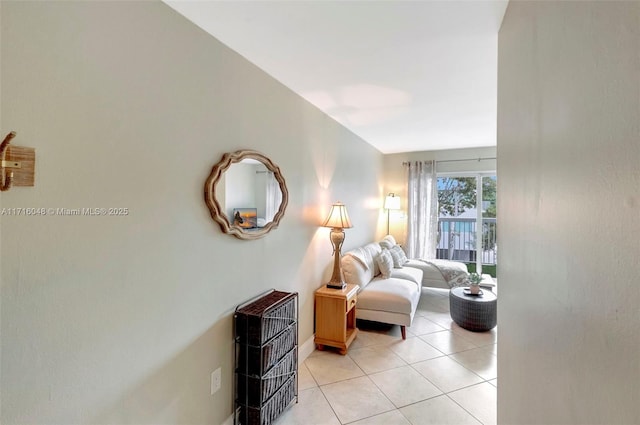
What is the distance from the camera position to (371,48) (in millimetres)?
1706

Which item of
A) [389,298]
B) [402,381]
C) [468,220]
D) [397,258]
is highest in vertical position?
[468,220]

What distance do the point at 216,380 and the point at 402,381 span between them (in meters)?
1.45

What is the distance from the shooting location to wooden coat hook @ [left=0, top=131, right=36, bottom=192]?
2.80 feet

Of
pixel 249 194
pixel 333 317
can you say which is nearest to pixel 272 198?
pixel 249 194

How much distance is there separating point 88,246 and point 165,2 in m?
1.17

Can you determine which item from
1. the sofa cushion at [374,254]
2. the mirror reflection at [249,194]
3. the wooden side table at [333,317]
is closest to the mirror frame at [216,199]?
the mirror reflection at [249,194]

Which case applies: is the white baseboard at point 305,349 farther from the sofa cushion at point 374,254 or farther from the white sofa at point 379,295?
the sofa cushion at point 374,254

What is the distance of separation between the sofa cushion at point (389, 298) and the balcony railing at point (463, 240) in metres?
2.25

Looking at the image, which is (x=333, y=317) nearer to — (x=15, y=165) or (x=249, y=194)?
(x=249, y=194)

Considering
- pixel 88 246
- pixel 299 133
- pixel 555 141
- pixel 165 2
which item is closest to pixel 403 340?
pixel 299 133

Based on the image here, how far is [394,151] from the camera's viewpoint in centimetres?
517

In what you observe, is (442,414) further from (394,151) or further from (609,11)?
(394,151)

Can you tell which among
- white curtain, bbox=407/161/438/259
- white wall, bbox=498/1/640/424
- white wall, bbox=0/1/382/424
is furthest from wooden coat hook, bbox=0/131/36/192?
white curtain, bbox=407/161/438/259

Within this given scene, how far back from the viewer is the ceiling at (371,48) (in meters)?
1.37
